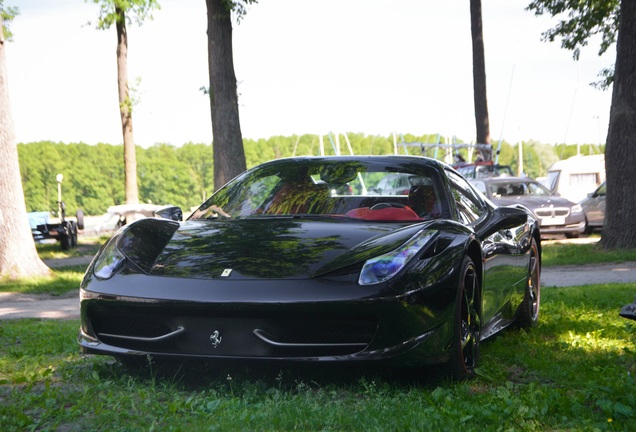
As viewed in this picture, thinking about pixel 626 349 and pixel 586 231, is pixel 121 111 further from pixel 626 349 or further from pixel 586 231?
pixel 626 349

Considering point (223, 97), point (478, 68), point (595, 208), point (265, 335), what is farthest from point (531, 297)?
point (478, 68)

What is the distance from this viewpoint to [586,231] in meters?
24.1

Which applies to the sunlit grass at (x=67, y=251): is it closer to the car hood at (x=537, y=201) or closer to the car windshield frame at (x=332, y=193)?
the car hood at (x=537, y=201)

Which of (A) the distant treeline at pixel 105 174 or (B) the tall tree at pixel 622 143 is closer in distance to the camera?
(B) the tall tree at pixel 622 143

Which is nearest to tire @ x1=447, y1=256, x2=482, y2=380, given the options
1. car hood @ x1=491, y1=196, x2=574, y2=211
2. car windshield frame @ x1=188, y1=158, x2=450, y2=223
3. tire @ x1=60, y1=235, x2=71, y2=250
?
car windshield frame @ x1=188, y1=158, x2=450, y2=223

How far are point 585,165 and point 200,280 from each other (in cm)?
2992

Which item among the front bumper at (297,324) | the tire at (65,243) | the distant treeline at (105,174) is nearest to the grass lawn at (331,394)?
the front bumper at (297,324)

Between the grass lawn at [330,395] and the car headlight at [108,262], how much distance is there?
556 millimetres

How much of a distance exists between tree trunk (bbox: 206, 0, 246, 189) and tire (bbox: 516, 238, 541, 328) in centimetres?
932

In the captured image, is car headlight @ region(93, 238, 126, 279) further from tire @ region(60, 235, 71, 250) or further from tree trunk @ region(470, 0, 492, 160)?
tree trunk @ region(470, 0, 492, 160)

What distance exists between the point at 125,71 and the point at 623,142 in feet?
59.7

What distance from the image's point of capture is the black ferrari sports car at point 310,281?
4.82 metres

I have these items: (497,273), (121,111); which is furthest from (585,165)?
(497,273)

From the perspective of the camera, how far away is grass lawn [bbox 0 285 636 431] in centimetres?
428
